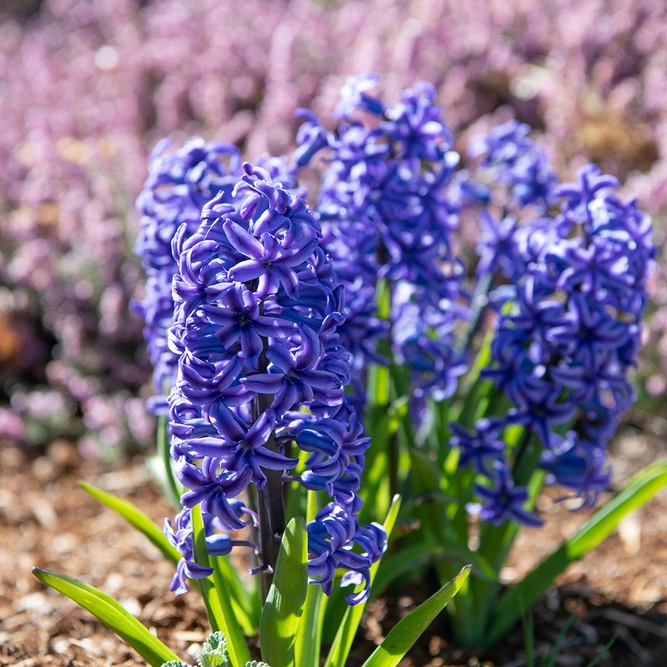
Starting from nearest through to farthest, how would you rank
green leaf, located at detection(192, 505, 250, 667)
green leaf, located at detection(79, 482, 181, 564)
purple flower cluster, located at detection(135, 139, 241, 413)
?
green leaf, located at detection(192, 505, 250, 667), green leaf, located at detection(79, 482, 181, 564), purple flower cluster, located at detection(135, 139, 241, 413)

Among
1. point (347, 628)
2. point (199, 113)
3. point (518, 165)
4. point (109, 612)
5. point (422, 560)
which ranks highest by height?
point (518, 165)

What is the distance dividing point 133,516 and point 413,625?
76 centimetres

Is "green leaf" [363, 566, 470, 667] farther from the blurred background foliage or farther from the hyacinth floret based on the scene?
the blurred background foliage

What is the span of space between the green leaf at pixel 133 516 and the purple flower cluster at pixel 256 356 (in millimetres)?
481

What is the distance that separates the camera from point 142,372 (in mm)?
4871

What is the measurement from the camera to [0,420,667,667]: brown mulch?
101 inches

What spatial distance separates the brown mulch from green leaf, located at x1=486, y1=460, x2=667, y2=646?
0.18m

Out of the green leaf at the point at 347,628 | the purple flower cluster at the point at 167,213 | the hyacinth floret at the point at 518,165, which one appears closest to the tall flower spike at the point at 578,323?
the hyacinth floret at the point at 518,165

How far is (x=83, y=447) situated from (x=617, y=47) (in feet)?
16.7

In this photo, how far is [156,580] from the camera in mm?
3180

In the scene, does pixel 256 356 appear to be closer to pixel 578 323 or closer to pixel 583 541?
pixel 578 323

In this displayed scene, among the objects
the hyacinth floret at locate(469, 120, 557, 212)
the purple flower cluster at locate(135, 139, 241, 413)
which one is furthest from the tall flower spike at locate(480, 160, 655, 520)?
the purple flower cluster at locate(135, 139, 241, 413)

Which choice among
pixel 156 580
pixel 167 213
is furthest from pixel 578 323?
pixel 156 580

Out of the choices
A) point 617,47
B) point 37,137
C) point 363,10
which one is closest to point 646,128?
point 617,47
